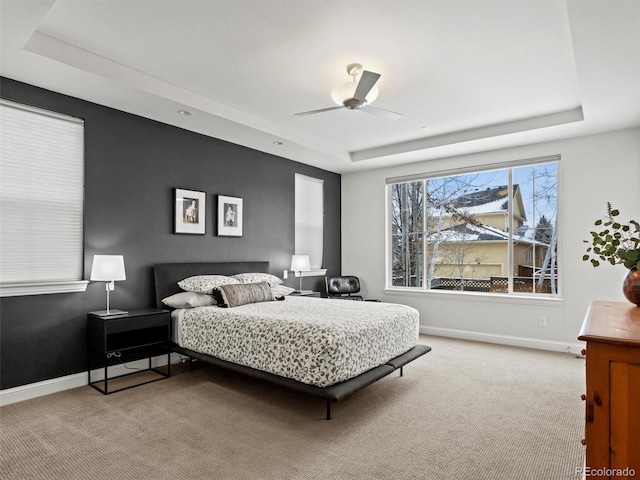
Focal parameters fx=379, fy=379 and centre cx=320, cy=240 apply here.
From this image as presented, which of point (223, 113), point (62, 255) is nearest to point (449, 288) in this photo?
point (223, 113)

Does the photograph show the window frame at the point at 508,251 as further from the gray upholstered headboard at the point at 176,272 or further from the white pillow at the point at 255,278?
the gray upholstered headboard at the point at 176,272

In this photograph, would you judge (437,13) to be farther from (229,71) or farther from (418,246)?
(418,246)

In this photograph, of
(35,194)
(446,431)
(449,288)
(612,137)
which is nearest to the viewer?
(446,431)

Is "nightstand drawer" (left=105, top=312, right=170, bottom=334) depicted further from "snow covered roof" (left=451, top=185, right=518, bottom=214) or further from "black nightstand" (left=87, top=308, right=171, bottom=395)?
"snow covered roof" (left=451, top=185, right=518, bottom=214)

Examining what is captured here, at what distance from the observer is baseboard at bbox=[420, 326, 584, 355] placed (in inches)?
185

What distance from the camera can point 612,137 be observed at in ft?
14.6

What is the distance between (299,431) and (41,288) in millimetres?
2504

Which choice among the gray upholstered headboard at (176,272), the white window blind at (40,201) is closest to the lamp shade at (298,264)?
the gray upholstered headboard at (176,272)

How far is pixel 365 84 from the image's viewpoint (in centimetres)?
295

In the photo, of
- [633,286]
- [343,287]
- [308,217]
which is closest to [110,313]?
[308,217]

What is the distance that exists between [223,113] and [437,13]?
238cm

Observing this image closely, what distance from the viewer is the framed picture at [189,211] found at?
432 cm

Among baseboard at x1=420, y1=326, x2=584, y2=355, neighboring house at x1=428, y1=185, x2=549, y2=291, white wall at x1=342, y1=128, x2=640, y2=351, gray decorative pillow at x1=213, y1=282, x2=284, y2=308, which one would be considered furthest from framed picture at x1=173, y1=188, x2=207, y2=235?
baseboard at x1=420, y1=326, x2=584, y2=355

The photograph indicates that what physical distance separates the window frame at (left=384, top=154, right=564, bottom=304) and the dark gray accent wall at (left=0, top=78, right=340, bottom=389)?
1.95 m
